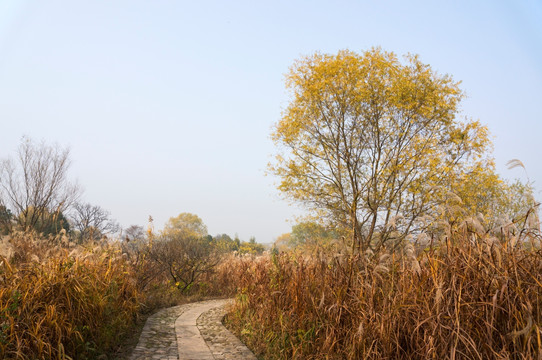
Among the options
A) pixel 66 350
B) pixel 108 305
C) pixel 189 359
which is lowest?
pixel 189 359

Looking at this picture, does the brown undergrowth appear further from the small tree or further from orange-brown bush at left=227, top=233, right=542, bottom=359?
the small tree

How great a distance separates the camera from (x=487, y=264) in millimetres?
3217

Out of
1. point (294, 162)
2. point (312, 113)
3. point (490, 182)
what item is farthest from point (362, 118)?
point (490, 182)

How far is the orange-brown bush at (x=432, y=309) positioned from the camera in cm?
286

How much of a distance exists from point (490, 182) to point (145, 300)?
35.9ft

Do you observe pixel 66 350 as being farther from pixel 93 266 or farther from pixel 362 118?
pixel 362 118

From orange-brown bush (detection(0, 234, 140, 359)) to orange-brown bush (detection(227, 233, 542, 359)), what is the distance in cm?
253

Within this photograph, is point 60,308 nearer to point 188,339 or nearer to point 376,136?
point 188,339

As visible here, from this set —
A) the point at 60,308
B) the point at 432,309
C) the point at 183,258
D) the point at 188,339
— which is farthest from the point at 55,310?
the point at 183,258

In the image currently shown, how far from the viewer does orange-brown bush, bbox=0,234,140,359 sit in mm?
4090

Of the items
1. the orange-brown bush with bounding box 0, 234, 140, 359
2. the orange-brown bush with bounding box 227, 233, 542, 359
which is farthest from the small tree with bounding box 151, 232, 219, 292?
the orange-brown bush with bounding box 227, 233, 542, 359

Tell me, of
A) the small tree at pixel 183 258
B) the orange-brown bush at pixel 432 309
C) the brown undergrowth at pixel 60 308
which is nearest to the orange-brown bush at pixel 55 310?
the brown undergrowth at pixel 60 308

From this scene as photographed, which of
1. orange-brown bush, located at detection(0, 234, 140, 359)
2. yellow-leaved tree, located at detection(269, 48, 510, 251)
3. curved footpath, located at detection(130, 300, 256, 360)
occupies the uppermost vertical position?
yellow-leaved tree, located at detection(269, 48, 510, 251)

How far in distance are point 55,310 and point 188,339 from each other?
271 centimetres
